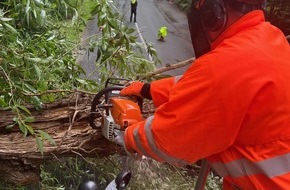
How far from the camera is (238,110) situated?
4.13ft

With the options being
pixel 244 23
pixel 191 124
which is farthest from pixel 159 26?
pixel 191 124

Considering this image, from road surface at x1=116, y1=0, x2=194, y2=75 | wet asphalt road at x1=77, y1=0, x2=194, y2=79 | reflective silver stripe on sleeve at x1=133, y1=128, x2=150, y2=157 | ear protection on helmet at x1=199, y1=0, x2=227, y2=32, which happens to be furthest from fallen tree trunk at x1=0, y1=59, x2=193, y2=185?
road surface at x1=116, y1=0, x2=194, y2=75

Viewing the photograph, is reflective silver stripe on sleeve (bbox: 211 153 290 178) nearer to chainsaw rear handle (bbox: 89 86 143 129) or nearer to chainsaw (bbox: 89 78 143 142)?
chainsaw (bbox: 89 78 143 142)

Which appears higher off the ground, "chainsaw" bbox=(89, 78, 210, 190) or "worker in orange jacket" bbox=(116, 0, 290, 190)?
"worker in orange jacket" bbox=(116, 0, 290, 190)

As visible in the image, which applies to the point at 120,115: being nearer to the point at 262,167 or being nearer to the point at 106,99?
the point at 106,99

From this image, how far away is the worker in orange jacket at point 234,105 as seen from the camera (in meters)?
1.25

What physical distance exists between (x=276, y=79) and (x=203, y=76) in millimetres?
252

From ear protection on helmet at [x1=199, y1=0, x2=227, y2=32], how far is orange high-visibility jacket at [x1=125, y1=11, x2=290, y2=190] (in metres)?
0.04

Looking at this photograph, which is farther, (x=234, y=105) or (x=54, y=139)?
(x=54, y=139)

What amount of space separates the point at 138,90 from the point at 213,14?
690mm

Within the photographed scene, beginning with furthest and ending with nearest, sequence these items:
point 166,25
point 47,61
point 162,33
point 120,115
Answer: point 166,25
point 162,33
point 47,61
point 120,115

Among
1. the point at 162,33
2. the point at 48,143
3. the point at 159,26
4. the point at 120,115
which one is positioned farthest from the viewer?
the point at 159,26

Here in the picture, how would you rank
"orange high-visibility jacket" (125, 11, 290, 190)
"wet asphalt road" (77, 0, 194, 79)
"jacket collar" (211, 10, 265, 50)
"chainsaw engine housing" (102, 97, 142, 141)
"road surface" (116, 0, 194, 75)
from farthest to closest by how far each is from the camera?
"road surface" (116, 0, 194, 75) → "wet asphalt road" (77, 0, 194, 79) → "chainsaw engine housing" (102, 97, 142, 141) → "jacket collar" (211, 10, 265, 50) → "orange high-visibility jacket" (125, 11, 290, 190)

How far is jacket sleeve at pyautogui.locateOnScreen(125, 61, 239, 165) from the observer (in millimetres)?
1269
